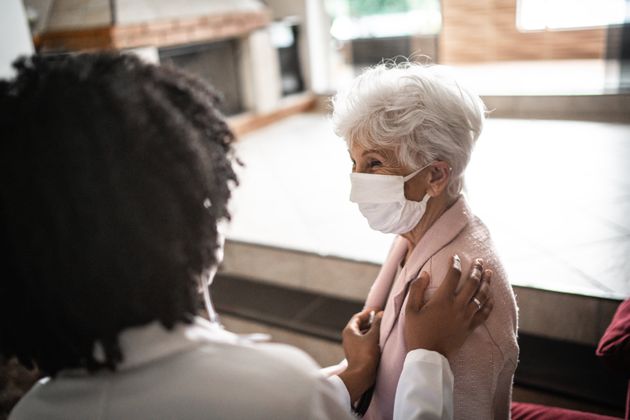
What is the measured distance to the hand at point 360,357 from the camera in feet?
4.49

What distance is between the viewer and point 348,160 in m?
4.68

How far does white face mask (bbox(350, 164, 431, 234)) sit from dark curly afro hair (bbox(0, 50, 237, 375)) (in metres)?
0.77

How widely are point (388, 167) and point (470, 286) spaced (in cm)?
42

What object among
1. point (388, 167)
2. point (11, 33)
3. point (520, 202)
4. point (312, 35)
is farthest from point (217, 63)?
point (388, 167)

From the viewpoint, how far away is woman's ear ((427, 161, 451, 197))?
1.39m

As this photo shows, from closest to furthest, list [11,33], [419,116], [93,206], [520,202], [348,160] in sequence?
[93,206] < [419,116] < [11,33] < [520,202] < [348,160]

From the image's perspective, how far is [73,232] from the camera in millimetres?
677

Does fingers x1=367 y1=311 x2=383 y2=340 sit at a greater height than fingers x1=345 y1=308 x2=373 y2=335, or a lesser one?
greater

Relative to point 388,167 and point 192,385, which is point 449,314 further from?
point 192,385

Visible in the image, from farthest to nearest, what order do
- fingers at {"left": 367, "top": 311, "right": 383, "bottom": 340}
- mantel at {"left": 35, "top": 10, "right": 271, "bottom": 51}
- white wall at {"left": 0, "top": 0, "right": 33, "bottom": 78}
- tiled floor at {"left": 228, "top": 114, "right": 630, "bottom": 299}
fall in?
1. mantel at {"left": 35, "top": 10, "right": 271, "bottom": 51}
2. white wall at {"left": 0, "top": 0, "right": 33, "bottom": 78}
3. tiled floor at {"left": 228, "top": 114, "right": 630, "bottom": 299}
4. fingers at {"left": 367, "top": 311, "right": 383, "bottom": 340}

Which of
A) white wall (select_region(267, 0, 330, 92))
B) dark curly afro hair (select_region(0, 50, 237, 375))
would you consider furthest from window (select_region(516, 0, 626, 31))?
dark curly afro hair (select_region(0, 50, 237, 375))

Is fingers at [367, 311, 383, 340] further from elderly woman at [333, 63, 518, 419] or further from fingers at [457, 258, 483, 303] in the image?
fingers at [457, 258, 483, 303]

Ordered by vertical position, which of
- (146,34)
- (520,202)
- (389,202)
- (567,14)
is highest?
(146,34)

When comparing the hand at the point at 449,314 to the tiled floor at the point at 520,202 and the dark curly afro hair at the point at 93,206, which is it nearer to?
the dark curly afro hair at the point at 93,206
